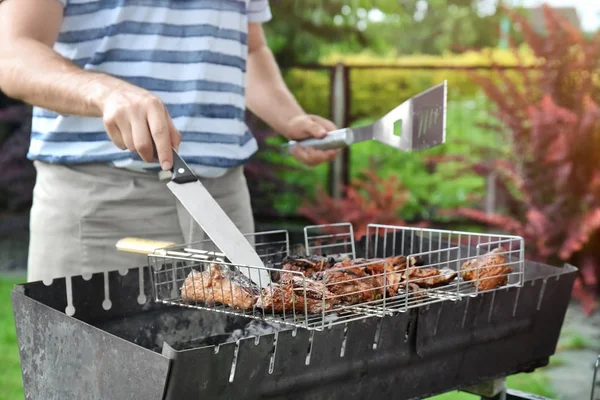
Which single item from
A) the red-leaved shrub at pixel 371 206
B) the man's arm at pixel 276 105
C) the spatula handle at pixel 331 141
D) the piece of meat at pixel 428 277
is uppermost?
the man's arm at pixel 276 105

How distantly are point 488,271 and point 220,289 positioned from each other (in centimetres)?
65

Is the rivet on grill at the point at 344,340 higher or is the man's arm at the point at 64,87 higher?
the man's arm at the point at 64,87

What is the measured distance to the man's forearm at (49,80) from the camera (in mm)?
1793

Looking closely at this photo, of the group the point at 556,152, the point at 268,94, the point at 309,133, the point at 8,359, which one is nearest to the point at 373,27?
the point at 556,152

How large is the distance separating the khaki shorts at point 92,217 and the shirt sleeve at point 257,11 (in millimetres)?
704

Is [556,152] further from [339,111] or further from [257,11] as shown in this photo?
[257,11]

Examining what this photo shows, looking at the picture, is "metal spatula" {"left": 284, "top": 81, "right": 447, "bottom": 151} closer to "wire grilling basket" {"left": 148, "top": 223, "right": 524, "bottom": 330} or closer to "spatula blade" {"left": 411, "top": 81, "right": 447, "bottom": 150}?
"spatula blade" {"left": 411, "top": 81, "right": 447, "bottom": 150}

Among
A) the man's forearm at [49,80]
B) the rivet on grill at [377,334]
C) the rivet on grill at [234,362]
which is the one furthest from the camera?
the man's forearm at [49,80]

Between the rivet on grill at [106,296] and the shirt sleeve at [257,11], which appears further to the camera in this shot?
the shirt sleeve at [257,11]

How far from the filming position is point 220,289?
5.33 ft

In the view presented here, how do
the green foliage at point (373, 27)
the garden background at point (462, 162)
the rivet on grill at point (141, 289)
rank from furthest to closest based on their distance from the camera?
the green foliage at point (373, 27)
the garden background at point (462, 162)
the rivet on grill at point (141, 289)

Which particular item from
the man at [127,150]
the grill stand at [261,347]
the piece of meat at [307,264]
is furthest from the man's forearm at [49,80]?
the piece of meat at [307,264]

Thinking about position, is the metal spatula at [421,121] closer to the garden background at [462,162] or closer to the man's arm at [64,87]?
the man's arm at [64,87]

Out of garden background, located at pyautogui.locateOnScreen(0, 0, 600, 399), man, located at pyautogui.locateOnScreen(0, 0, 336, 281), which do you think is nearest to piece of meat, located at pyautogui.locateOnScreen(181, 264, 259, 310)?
man, located at pyautogui.locateOnScreen(0, 0, 336, 281)
